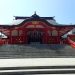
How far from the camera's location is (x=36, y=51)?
2116 cm

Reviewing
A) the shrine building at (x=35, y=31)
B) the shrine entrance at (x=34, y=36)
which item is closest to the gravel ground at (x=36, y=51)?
the shrine building at (x=35, y=31)

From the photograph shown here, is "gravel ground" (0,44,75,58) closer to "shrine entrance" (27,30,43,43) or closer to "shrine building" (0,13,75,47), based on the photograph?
"shrine building" (0,13,75,47)

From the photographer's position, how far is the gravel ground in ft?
64.4

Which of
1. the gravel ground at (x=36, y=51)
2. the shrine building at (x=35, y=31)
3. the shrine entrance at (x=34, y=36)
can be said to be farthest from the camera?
the shrine entrance at (x=34, y=36)

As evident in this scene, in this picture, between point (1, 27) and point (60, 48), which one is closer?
point (60, 48)

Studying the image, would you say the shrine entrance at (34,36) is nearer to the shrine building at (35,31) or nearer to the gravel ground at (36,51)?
the shrine building at (35,31)

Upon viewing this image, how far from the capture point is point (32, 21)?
29.2m

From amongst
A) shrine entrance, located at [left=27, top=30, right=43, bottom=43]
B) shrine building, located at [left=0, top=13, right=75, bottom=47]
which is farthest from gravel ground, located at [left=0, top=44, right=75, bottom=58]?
shrine entrance, located at [left=27, top=30, right=43, bottom=43]

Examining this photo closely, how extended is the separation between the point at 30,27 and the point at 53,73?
62.3 ft

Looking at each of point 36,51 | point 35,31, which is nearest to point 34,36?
point 35,31

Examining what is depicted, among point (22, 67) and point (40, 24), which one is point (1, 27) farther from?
point (22, 67)

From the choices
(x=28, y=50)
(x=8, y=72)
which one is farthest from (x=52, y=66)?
(x=28, y=50)

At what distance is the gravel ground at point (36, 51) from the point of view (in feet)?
64.4

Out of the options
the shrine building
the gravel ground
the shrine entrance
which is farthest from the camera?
the shrine entrance
